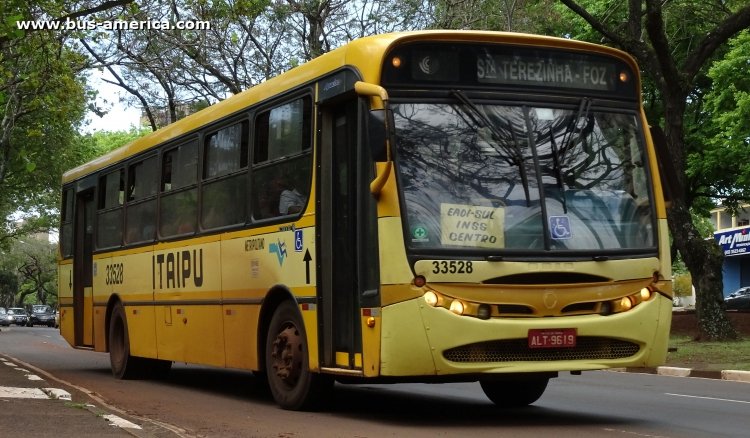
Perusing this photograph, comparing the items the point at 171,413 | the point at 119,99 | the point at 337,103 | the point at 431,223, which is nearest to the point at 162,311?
the point at 171,413

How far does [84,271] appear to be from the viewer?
1870 centimetres

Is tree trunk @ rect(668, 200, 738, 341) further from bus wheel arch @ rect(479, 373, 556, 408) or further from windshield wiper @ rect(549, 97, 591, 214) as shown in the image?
windshield wiper @ rect(549, 97, 591, 214)

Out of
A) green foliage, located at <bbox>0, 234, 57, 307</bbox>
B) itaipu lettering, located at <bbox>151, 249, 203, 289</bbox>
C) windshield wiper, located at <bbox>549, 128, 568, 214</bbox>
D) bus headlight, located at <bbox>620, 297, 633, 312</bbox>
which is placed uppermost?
green foliage, located at <bbox>0, 234, 57, 307</bbox>

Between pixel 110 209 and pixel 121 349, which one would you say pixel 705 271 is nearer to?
pixel 110 209

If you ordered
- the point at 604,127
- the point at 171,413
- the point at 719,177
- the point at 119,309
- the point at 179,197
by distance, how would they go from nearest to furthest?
the point at 604,127 < the point at 171,413 < the point at 179,197 < the point at 119,309 < the point at 719,177

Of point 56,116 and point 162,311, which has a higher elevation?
point 56,116

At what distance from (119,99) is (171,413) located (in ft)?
90.5

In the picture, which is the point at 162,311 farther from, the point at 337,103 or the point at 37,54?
the point at 37,54

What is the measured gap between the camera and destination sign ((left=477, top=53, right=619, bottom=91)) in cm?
996

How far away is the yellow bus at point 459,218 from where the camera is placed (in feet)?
30.8

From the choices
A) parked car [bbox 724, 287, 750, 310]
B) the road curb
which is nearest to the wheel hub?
the road curb

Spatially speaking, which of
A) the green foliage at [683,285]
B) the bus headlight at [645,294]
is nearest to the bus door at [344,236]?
the bus headlight at [645,294]

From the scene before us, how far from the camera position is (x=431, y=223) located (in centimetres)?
948

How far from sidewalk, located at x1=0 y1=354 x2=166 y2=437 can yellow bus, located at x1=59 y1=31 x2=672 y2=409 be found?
1.85m
